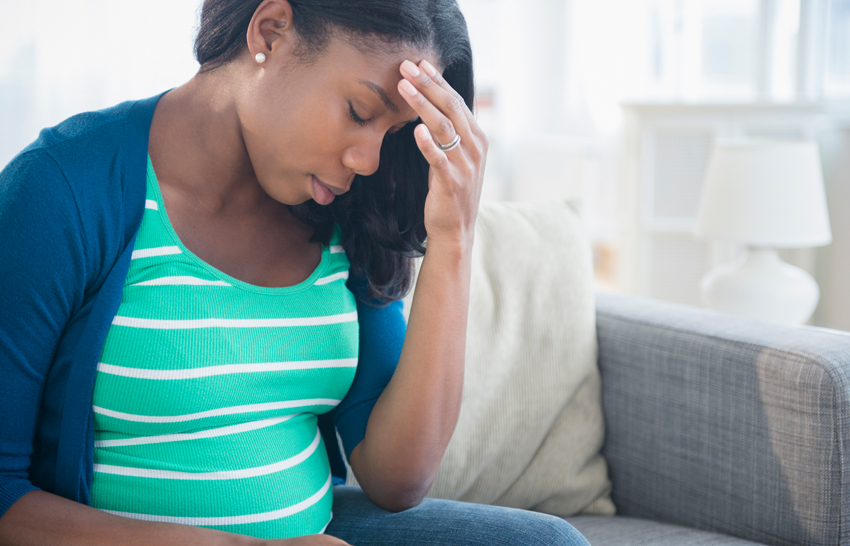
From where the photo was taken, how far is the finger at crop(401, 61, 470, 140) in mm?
779

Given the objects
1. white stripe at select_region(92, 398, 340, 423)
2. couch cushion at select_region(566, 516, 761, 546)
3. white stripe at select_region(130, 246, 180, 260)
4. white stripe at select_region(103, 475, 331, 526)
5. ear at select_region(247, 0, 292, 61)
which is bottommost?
couch cushion at select_region(566, 516, 761, 546)

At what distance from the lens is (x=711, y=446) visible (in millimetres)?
1188

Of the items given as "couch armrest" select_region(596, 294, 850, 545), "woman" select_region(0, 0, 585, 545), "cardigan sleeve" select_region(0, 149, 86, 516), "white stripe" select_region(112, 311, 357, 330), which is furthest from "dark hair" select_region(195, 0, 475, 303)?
"couch armrest" select_region(596, 294, 850, 545)

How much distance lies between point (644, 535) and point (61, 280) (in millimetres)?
892

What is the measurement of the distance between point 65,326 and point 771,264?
1.97m

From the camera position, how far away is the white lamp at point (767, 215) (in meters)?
2.06

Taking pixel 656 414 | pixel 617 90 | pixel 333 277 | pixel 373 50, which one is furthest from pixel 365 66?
pixel 617 90

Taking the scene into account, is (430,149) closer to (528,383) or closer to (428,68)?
(428,68)

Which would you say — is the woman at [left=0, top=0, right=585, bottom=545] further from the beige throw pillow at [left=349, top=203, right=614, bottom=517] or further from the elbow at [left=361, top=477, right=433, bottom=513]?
the beige throw pillow at [left=349, top=203, right=614, bottom=517]

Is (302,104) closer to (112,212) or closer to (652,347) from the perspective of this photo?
(112,212)

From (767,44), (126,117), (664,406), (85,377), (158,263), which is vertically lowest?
(664,406)

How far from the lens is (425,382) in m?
0.91

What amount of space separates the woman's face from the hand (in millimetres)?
23

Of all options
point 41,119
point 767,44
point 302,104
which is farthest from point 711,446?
point 767,44
